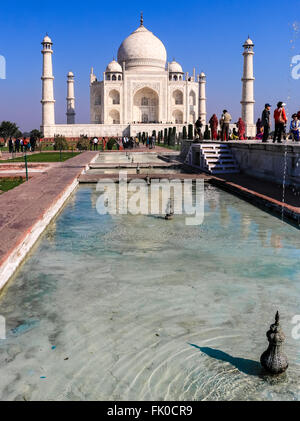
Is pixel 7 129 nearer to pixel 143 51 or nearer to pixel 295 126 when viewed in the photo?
pixel 143 51

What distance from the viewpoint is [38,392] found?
2.05 m

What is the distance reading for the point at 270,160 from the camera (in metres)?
8.55

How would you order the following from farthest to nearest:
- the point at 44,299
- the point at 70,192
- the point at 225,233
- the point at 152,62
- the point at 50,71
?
1. the point at 152,62
2. the point at 50,71
3. the point at 70,192
4. the point at 225,233
5. the point at 44,299

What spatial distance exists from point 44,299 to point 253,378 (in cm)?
156

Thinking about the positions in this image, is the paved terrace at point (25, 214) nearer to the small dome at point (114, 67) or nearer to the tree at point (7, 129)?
the tree at point (7, 129)

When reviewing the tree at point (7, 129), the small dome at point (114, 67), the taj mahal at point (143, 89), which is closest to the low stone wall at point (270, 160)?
the tree at point (7, 129)

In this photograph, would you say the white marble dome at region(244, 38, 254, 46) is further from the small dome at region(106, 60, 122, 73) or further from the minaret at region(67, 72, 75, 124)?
the minaret at region(67, 72, 75, 124)

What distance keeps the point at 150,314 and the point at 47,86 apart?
36.6 meters

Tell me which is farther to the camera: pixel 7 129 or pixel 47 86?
pixel 47 86

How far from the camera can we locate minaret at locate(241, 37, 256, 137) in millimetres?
32162

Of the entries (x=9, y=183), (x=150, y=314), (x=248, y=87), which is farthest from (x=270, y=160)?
(x=248, y=87)

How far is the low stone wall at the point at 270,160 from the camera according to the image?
738cm
